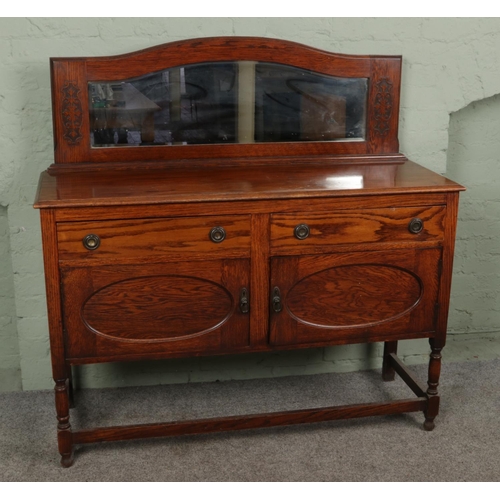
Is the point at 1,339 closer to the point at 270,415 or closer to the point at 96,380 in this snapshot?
the point at 96,380

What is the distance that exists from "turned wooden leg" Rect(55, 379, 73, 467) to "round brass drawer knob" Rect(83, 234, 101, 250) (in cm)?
55

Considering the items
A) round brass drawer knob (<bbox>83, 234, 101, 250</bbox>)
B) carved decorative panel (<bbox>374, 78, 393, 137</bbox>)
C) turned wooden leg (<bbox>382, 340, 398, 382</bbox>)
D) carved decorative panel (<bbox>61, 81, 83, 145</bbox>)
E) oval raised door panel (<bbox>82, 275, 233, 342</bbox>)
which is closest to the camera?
round brass drawer knob (<bbox>83, 234, 101, 250</bbox>)

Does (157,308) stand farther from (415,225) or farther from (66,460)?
(415,225)

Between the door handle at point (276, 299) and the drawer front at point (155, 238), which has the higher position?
the drawer front at point (155, 238)

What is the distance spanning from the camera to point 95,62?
3.08 meters

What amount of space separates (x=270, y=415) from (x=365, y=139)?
1.27 m

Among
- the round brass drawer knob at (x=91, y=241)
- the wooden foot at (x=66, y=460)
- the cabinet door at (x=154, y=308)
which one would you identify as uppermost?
the round brass drawer knob at (x=91, y=241)

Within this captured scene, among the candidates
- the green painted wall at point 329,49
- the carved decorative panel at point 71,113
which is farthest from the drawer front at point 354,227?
the carved decorative panel at point 71,113

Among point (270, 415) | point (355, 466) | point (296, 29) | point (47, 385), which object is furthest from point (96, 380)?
point (296, 29)

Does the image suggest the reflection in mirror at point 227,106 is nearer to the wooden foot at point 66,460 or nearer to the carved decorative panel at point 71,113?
the carved decorative panel at point 71,113

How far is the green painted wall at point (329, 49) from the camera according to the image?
10.3 ft

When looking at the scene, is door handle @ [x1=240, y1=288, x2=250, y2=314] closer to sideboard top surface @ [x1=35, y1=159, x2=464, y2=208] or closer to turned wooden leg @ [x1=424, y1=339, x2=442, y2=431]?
sideboard top surface @ [x1=35, y1=159, x2=464, y2=208]

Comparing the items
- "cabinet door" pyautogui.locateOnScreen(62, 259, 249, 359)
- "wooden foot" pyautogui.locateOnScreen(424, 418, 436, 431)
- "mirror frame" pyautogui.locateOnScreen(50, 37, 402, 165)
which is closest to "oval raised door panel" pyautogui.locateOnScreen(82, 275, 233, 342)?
"cabinet door" pyautogui.locateOnScreen(62, 259, 249, 359)

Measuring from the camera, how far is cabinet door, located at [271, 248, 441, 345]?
9.53ft
